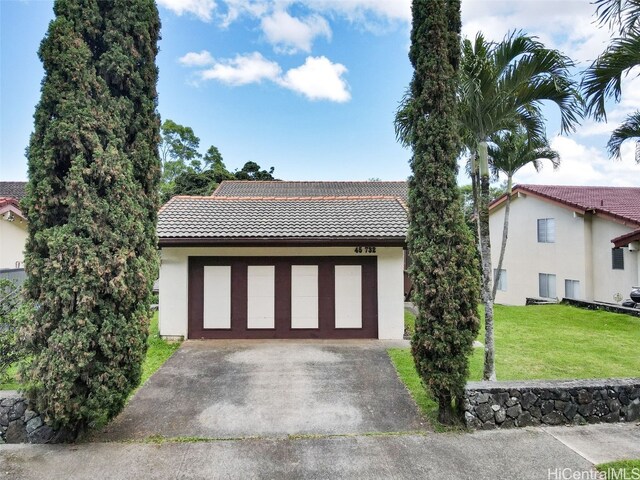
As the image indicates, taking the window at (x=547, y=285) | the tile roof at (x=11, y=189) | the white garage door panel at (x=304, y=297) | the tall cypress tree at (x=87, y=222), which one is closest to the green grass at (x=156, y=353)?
the tall cypress tree at (x=87, y=222)

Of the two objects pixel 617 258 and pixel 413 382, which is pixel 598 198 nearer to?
pixel 617 258

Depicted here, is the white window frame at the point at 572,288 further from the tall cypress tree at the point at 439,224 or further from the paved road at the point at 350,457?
the tall cypress tree at the point at 439,224

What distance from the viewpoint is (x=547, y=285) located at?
17281 mm

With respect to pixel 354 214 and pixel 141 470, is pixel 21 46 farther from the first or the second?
pixel 141 470

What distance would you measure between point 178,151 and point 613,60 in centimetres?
3390

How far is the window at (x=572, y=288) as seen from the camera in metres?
15.6

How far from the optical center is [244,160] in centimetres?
3356

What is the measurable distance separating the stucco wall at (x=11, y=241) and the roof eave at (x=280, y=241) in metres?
6.87

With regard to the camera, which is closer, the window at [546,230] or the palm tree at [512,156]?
the palm tree at [512,156]

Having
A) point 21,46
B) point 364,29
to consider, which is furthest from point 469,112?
point 21,46

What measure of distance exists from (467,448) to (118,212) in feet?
16.8

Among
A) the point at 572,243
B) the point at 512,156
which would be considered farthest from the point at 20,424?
the point at 572,243

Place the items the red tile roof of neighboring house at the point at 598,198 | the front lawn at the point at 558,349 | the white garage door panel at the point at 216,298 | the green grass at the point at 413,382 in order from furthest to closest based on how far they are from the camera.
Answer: the red tile roof of neighboring house at the point at 598,198 < the white garage door panel at the point at 216,298 < the front lawn at the point at 558,349 < the green grass at the point at 413,382

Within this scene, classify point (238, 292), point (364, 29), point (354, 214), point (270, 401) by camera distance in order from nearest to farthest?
point (270, 401) < point (238, 292) < point (354, 214) < point (364, 29)
